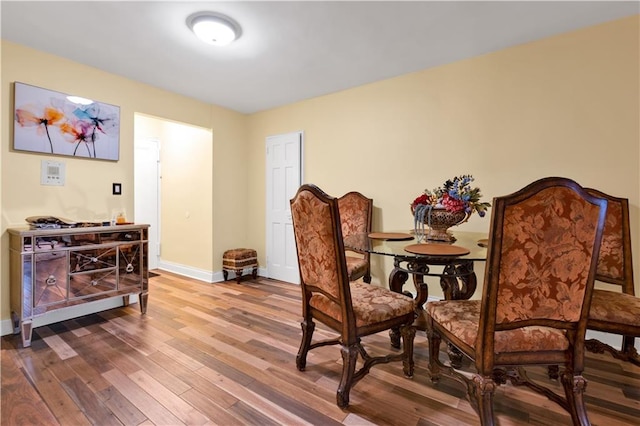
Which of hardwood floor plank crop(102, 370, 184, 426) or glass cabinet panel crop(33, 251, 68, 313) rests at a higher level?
glass cabinet panel crop(33, 251, 68, 313)

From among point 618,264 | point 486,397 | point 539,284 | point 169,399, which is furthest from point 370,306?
point 618,264

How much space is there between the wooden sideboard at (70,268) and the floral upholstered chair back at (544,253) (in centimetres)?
300

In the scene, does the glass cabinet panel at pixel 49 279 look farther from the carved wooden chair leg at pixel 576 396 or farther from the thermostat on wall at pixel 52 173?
the carved wooden chair leg at pixel 576 396

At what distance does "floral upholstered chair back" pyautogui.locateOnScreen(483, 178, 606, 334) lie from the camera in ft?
3.77

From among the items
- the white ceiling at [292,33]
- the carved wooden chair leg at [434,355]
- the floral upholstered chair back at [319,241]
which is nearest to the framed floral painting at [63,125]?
the white ceiling at [292,33]

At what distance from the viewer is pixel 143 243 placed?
9.73ft

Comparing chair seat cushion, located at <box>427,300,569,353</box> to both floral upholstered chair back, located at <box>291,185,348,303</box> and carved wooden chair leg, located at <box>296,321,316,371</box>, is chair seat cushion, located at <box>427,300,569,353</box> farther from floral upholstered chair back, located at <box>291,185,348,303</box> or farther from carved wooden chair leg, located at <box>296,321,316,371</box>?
carved wooden chair leg, located at <box>296,321,316,371</box>

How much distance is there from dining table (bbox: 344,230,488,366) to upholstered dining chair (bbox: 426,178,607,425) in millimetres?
361

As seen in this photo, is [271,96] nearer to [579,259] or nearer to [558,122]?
[558,122]

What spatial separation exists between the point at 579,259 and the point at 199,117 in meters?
4.09

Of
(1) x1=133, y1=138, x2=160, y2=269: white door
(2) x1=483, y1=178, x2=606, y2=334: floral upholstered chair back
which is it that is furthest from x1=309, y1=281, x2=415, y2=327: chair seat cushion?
(1) x1=133, y1=138, x2=160, y2=269: white door

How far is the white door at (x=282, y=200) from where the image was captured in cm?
407

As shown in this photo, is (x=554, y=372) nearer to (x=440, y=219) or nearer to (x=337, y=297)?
(x=440, y=219)

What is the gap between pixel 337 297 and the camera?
163cm
